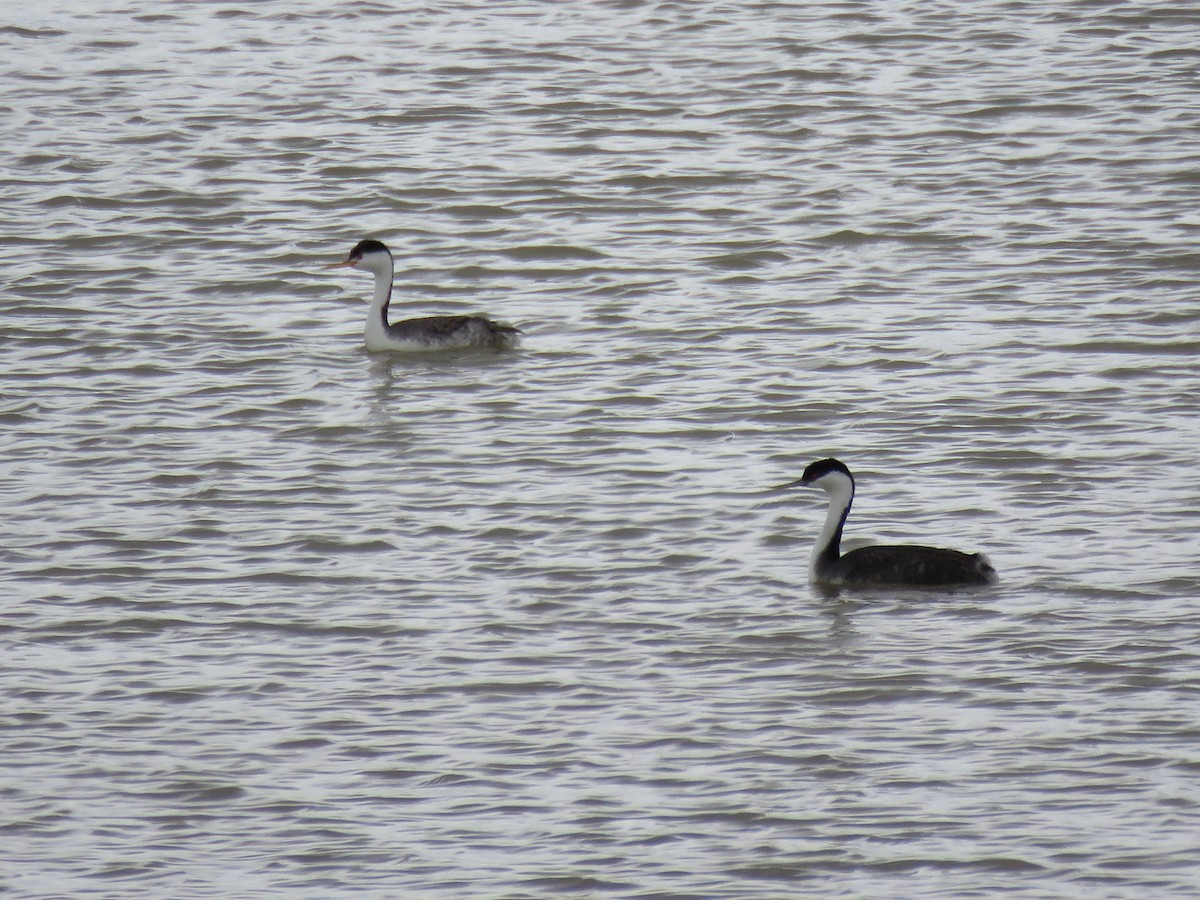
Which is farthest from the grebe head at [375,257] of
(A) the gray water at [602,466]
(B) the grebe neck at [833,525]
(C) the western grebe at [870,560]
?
(B) the grebe neck at [833,525]

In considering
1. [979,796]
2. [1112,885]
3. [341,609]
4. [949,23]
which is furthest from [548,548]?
[949,23]

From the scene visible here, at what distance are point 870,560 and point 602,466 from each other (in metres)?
2.66

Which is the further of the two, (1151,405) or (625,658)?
(1151,405)

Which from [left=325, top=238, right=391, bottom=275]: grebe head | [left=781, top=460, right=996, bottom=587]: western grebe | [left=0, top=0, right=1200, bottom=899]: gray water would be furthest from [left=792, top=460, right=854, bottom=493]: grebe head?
[left=325, top=238, right=391, bottom=275]: grebe head

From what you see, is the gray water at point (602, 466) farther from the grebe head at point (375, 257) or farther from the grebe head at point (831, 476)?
the grebe head at point (375, 257)

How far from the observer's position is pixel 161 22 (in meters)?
27.2

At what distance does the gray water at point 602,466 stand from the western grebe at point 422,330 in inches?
8.5

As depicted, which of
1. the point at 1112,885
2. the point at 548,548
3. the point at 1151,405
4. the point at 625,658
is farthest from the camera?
the point at 1151,405

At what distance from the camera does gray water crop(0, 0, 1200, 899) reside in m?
8.90

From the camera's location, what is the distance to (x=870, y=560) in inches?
446

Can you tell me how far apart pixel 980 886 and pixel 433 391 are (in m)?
8.05

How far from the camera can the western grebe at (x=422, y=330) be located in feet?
52.3

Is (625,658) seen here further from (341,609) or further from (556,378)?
(556,378)

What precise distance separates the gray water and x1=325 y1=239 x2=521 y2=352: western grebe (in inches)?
8.5
